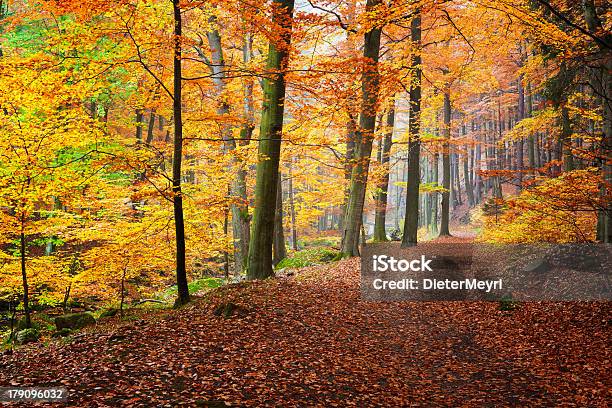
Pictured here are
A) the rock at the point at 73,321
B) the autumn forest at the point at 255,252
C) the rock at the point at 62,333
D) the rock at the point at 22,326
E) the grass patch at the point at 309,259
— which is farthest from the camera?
the grass patch at the point at 309,259

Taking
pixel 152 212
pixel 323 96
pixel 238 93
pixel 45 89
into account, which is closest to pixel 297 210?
pixel 238 93

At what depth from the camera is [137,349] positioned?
245 inches

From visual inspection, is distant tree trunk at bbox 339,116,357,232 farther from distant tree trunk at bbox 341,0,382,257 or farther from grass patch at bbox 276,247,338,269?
grass patch at bbox 276,247,338,269

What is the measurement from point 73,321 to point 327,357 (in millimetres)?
6500

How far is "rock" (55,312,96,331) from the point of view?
955 centimetres

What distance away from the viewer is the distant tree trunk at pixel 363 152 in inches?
509

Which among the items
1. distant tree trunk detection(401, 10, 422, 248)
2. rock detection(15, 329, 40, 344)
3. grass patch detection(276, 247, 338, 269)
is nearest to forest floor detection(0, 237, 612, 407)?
rock detection(15, 329, 40, 344)

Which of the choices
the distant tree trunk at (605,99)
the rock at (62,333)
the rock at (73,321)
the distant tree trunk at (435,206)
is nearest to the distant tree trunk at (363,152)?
the distant tree trunk at (605,99)

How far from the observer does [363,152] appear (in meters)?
14.0

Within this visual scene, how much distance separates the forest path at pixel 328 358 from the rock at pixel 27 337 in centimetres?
254

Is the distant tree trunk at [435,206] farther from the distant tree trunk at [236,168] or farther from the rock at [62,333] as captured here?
the rock at [62,333]

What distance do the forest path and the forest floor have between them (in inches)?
0.8

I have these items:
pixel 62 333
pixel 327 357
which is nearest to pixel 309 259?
pixel 62 333

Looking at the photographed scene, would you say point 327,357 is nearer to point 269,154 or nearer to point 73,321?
point 269,154
